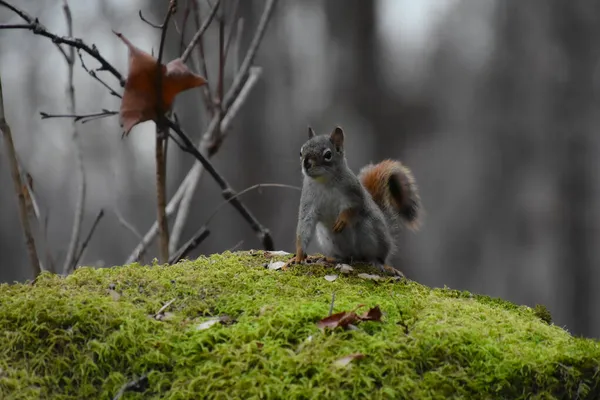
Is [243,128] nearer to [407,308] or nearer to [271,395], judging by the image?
[407,308]

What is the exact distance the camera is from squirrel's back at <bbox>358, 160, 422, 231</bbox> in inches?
111

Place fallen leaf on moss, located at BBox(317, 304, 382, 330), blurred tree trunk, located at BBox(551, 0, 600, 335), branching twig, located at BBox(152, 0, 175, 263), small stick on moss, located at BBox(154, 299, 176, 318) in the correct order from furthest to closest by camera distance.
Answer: blurred tree trunk, located at BBox(551, 0, 600, 335) → branching twig, located at BBox(152, 0, 175, 263) → small stick on moss, located at BBox(154, 299, 176, 318) → fallen leaf on moss, located at BBox(317, 304, 382, 330)

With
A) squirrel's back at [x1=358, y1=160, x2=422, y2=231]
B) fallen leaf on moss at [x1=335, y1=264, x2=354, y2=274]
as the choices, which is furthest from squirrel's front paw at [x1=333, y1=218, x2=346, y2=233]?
squirrel's back at [x1=358, y1=160, x2=422, y2=231]

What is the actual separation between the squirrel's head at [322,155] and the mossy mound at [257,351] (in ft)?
2.57

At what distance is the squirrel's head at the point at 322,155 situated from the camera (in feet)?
7.87

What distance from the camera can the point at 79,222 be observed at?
2643 mm

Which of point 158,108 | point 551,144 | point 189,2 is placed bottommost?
point 551,144

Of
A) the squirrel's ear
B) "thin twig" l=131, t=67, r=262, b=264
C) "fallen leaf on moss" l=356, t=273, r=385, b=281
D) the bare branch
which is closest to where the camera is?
"fallen leaf on moss" l=356, t=273, r=385, b=281

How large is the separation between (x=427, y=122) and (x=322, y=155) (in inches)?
179

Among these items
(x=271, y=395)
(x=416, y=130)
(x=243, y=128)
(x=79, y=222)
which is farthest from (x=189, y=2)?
(x=416, y=130)

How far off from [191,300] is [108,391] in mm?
463

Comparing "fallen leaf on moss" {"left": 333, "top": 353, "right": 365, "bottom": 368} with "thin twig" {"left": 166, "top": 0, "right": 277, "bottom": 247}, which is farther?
"thin twig" {"left": 166, "top": 0, "right": 277, "bottom": 247}

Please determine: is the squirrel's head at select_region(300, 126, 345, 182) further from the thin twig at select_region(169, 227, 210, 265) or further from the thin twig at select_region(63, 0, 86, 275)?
the thin twig at select_region(63, 0, 86, 275)

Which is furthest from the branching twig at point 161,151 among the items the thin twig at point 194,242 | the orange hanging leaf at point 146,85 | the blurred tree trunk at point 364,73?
the blurred tree trunk at point 364,73
